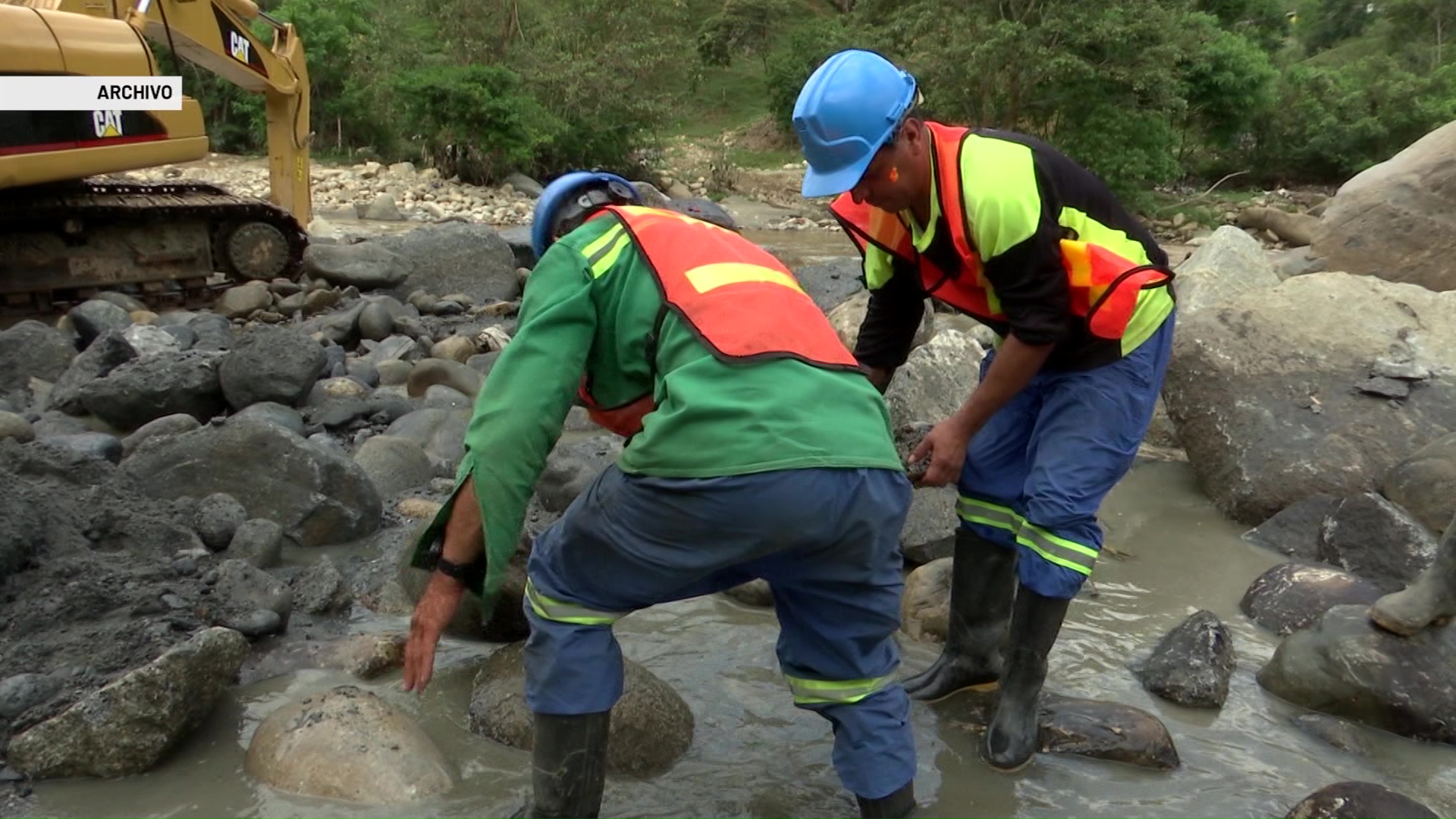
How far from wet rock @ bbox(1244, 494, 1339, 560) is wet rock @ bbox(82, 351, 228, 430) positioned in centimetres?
516

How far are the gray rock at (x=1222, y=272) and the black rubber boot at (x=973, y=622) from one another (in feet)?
11.6

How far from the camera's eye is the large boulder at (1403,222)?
10062 millimetres

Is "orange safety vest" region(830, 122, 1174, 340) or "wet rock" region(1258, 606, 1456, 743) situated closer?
"orange safety vest" region(830, 122, 1174, 340)

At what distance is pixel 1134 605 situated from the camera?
4.80m

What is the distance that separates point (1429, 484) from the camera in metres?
5.33

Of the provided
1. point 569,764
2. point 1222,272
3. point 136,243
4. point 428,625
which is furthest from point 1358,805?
point 136,243

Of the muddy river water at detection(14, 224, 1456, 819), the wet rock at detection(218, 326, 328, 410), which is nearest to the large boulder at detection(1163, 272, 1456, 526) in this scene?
the muddy river water at detection(14, 224, 1456, 819)

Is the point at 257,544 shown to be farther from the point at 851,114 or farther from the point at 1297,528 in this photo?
the point at 1297,528

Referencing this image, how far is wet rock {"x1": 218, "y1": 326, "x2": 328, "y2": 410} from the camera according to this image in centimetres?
653

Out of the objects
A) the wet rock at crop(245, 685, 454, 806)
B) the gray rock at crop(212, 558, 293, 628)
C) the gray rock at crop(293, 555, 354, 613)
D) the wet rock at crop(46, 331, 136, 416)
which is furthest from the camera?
the wet rock at crop(46, 331, 136, 416)

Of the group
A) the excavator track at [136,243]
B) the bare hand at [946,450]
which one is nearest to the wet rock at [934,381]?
the bare hand at [946,450]

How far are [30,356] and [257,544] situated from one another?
367 centimetres

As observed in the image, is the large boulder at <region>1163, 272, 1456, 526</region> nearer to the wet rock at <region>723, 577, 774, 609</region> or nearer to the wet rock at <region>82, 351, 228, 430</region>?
the wet rock at <region>723, 577, 774, 609</region>

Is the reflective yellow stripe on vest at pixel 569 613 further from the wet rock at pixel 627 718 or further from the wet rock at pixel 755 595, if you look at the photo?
the wet rock at pixel 755 595
